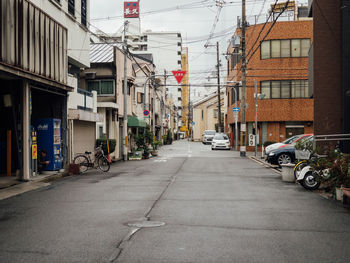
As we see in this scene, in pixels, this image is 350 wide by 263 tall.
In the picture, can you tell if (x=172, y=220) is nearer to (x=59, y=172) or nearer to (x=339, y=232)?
(x=339, y=232)

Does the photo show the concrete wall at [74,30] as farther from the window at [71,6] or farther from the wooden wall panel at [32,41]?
the wooden wall panel at [32,41]

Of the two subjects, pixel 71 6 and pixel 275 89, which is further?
pixel 275 89

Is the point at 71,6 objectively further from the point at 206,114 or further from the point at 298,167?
the point at 206,114

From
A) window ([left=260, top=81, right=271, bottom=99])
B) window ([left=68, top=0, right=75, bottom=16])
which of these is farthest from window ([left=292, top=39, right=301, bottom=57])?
window ([left=68, top=0, right=75, bottom=16])

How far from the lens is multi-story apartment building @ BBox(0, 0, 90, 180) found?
12.6 meters

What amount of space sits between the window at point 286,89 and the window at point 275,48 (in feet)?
8.53

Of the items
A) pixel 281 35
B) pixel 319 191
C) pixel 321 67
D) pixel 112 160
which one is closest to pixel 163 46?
pixel 281 35

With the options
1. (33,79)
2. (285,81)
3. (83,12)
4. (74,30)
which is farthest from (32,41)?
(285,81)

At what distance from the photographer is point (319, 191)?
11492 millimetres

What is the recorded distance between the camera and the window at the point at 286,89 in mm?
37750

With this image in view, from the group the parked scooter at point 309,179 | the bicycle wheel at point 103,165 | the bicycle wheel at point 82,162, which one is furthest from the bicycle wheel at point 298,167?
the bicycle wheel at point 82,162

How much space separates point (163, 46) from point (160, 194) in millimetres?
92213

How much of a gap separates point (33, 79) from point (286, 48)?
1178 inches

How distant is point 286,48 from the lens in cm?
3794
